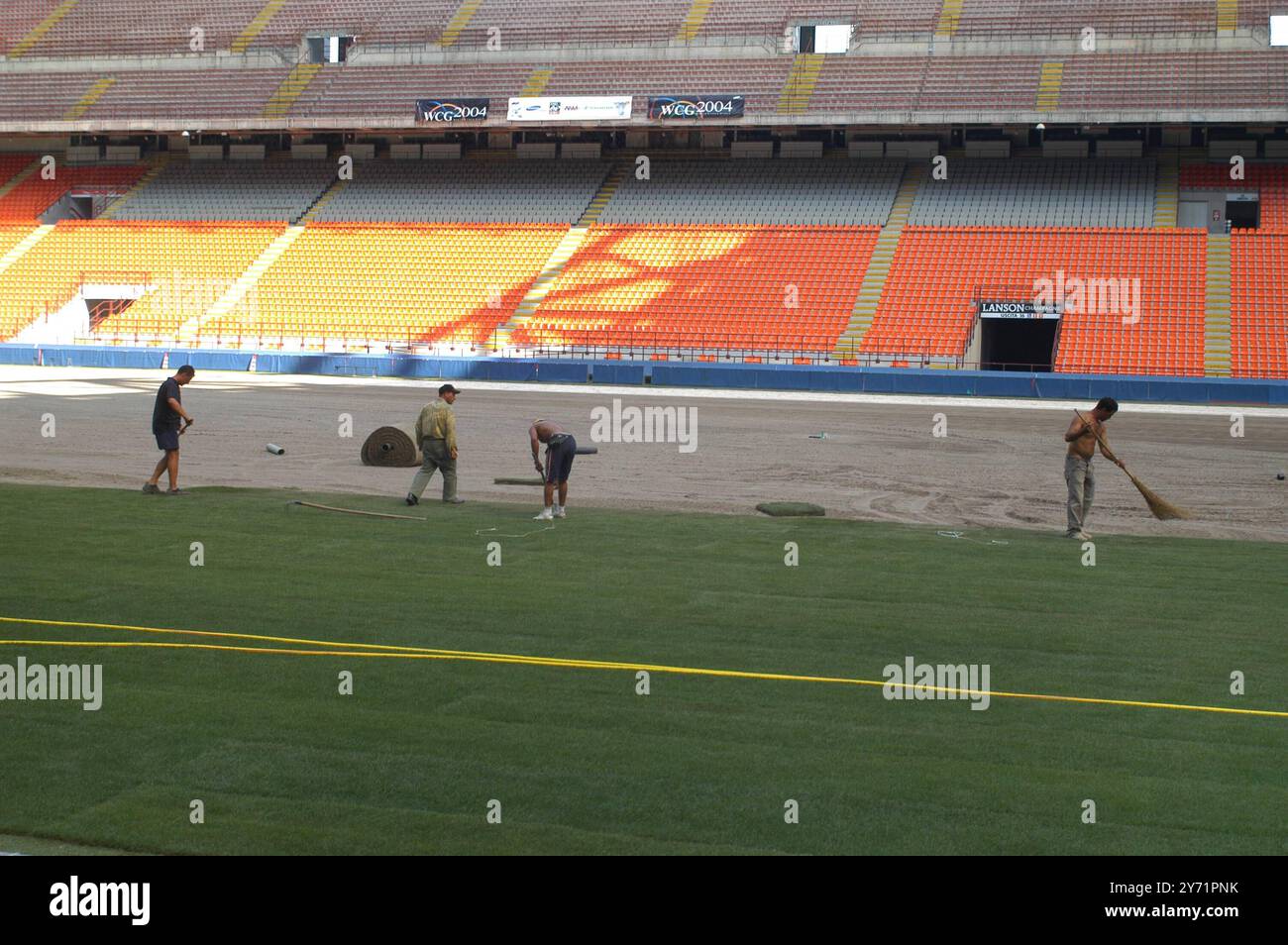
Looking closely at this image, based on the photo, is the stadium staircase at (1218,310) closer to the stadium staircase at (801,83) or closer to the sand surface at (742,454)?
the sand surface at (742,454)

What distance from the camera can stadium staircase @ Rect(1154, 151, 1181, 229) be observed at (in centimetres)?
4706

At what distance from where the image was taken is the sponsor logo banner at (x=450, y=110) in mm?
53781

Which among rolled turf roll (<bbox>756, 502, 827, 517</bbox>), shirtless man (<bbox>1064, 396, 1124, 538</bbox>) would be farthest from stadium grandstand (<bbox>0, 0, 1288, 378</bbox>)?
shirtless man (<bbox>1064, 396, 1124, 538</bbox>)

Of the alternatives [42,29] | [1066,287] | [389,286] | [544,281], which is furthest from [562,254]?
[42,29]

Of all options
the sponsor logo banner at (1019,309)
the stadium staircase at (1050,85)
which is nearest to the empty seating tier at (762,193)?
the stadium staircase at (1050,85)

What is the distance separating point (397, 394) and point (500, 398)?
9.16 ft

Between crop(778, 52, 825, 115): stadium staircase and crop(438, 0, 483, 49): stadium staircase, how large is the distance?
14.8 meters

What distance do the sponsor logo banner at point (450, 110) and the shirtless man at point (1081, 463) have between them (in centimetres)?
4146

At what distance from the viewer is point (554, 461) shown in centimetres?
1700

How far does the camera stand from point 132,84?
59094mm

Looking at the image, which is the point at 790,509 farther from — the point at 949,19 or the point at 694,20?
the point at 694,20

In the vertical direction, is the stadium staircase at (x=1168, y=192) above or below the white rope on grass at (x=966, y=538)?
above

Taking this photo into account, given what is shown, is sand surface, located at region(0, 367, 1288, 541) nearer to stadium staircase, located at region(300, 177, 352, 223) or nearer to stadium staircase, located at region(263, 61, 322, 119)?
stadium staircase, located at region(300, 177, 352, 223)
